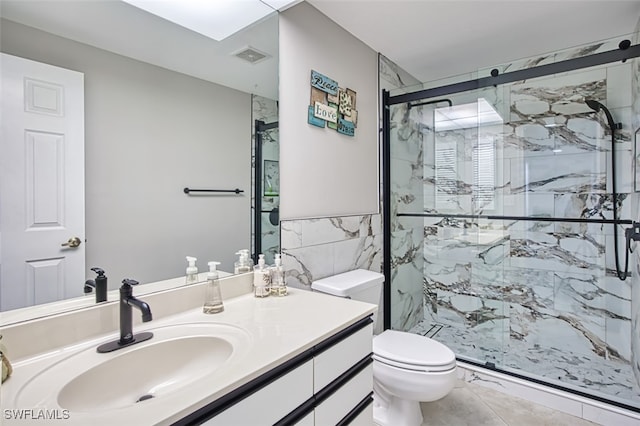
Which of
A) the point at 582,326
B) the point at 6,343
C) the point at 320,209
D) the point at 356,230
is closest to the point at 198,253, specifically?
the point at 6,343

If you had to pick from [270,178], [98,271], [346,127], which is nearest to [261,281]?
[270,178]

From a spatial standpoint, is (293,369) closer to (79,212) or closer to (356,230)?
(79,212)

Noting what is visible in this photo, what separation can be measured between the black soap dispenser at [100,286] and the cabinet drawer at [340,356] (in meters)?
0.72

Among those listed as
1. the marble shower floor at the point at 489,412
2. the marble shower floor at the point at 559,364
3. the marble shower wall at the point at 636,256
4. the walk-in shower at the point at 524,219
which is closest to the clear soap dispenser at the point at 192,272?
the marble shower floor at the point at 489,412

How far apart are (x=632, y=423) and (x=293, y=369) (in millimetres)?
2017

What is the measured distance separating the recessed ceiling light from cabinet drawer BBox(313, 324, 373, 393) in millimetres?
1391

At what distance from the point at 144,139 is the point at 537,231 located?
9.21ft

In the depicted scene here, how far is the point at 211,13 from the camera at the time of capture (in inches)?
56.8

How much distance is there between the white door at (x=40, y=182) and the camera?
2.95 feet

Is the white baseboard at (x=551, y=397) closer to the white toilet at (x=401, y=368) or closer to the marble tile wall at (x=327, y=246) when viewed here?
the white toilet at (x=401, y=368)

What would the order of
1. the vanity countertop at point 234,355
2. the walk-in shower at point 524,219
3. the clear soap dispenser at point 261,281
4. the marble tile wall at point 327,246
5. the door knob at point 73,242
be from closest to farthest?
the vanity countertop at point 234,355 < the door knob at point 73,242 < the clear soap dispenser at point 261,281 < the marble tile wall at point 327,246 < the walk-in shower at point 524,219

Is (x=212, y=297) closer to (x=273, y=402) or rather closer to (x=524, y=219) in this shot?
(x=273, y=402)

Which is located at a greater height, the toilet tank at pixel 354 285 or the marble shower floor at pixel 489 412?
the toilet tank at pixel 354 285

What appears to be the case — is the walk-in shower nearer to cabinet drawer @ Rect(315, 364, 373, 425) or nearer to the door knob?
cabinet drawer @ Rect(315, 364, 373, 425)
